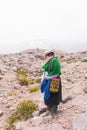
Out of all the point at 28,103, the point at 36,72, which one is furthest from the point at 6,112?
the point at 36,72

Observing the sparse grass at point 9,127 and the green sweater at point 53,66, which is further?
the sparse grass at point 9,127

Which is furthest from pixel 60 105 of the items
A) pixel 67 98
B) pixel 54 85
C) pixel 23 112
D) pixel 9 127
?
pixel 9 127

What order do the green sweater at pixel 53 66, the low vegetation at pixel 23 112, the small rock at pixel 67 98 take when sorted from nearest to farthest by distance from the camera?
1. the green sweater at pixel 53 66
2. the low vegetation at pixel 23 112
3. the small rock at pixel 67 98

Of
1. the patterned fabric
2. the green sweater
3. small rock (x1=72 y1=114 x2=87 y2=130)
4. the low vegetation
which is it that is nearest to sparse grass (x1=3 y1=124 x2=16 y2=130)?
the low vegetation

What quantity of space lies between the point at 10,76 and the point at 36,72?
374cm

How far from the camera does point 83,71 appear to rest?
21.2 metres

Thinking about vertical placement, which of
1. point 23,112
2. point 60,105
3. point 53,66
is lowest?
point 23,112

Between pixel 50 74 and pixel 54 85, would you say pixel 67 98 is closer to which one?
pixel 54 85

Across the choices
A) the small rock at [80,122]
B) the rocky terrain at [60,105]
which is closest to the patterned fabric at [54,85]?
the rocky terrain at [60,105]

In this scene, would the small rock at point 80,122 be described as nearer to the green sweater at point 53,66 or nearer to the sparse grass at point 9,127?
the green sweater at point 53,66

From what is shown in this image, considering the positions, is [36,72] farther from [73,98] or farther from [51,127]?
[51,127]

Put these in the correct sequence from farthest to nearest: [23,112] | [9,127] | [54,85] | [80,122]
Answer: [23,112]
[9,127]
[54,85]
[80,122]

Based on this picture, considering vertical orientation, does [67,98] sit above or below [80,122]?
above

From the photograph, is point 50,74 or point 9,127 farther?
point 9,127
